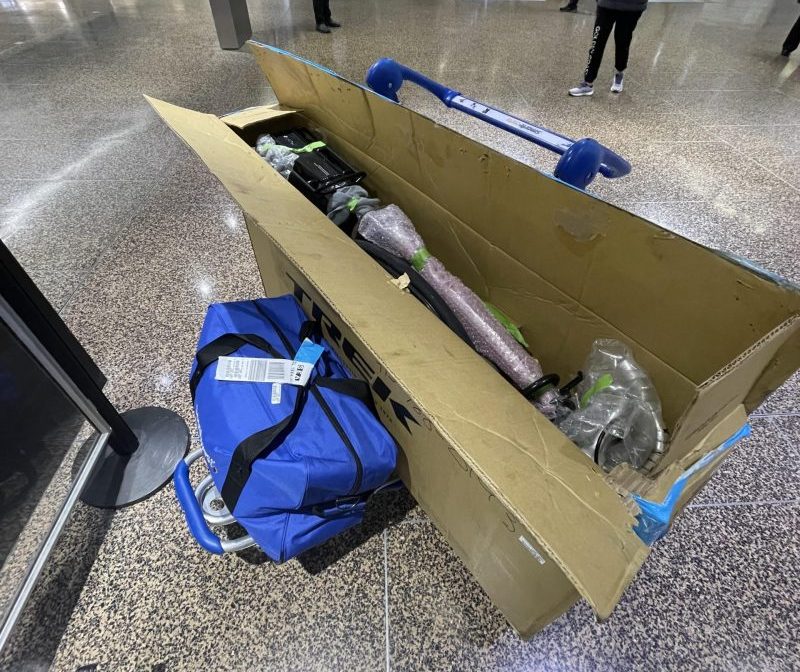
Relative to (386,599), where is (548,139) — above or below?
above

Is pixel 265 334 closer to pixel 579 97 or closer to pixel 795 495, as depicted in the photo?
pixel 795 495

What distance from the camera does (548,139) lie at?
0.98 metres

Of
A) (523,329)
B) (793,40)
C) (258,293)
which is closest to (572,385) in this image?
(523,329)

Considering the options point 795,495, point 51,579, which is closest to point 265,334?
point 51,579

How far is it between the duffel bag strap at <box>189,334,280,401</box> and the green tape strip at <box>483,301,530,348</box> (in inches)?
20.5

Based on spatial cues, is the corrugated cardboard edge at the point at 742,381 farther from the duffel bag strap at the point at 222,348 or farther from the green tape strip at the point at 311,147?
the green tape strip at the point at 311,147

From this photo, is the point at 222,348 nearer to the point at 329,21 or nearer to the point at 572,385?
the point at 572,385

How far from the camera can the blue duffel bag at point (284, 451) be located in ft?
2.46

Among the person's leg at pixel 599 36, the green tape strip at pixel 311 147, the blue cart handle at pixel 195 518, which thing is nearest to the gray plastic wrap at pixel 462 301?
the green tape strip at pixel 311 147

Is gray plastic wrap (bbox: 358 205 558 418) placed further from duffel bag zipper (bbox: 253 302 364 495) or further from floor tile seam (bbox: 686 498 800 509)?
floor tile seam (bbox: 686 498 800 509)

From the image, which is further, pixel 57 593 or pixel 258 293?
pixel 258 293

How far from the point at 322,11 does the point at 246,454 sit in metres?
4.63

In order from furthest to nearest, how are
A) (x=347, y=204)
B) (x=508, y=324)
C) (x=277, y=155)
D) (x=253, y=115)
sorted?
(x=253, y=115) → (x=277, y=155) → (x=347, y=204) → (x=508, y=324)

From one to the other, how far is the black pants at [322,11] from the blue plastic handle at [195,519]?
454cm
